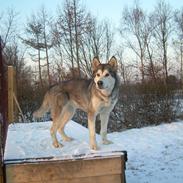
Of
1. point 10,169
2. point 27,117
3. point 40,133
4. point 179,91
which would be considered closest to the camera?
point 10,169

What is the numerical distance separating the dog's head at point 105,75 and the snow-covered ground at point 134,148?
2.86 ft

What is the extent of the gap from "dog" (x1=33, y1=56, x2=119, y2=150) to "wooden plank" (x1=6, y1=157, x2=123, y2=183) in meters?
0.43

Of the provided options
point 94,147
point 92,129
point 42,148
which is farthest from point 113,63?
point 42,148

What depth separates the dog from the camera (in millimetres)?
5148

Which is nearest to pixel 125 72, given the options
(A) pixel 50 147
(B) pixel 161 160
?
(B) pixel 161 160

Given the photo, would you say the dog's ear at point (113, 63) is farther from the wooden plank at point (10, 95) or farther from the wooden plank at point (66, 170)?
the wooden plank at point (10, 95)

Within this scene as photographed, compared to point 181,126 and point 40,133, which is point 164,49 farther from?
point 40,133

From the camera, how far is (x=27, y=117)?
14.4 metres

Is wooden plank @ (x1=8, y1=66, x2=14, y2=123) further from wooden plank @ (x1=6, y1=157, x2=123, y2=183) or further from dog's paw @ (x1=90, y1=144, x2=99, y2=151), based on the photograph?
wooden plank @ (x1=6, y1=157, x2=123, y2=183)

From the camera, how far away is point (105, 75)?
5.06 m

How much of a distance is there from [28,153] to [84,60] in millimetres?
15572

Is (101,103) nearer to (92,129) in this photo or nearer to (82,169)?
(92,129)

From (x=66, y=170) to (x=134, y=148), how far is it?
15.0 feet

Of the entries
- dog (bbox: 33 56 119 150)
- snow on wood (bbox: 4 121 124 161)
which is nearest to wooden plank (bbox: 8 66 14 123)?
snow on wood (bbox: 4 121 124 161)
